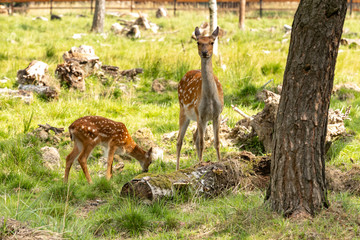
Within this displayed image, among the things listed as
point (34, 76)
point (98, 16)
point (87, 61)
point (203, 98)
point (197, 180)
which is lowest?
point (197, 180)

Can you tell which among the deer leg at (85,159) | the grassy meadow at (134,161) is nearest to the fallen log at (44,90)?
the grassy meadow at (134,161)

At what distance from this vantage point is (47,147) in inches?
291

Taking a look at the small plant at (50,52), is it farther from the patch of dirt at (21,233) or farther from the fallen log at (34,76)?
the patch of dirt at (21,233)

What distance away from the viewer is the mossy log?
5.34m

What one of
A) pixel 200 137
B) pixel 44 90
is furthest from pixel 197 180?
pixel 44 90

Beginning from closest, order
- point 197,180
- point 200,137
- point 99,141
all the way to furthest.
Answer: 1. point 197,180
2. point 99,141
3. point 200,137

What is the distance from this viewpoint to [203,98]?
23.0ft

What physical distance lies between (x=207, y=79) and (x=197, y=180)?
1834mm

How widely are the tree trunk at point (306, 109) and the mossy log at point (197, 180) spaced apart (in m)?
1.09

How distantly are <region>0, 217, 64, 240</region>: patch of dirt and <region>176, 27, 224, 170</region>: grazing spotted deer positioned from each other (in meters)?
3.34

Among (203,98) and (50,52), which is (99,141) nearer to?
(203,98)

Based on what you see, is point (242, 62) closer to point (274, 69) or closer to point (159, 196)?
point (274, 69)

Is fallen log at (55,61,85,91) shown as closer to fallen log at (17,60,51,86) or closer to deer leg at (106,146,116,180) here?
fallen log at (17,60,51,86)

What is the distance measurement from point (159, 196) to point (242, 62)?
7424 mm
